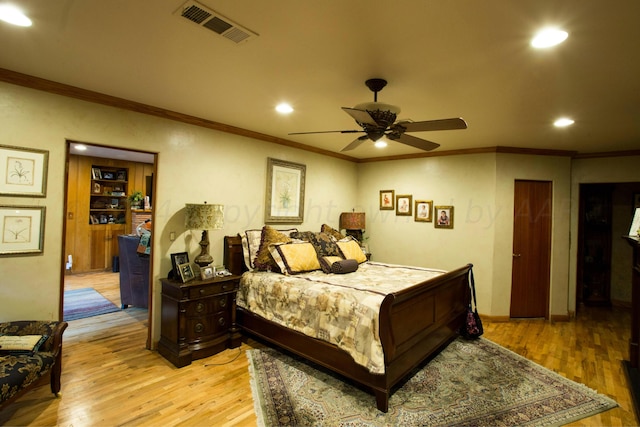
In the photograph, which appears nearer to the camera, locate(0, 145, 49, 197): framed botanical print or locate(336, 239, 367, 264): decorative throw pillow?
locate(0, 145, 49, 197): framed botanical print

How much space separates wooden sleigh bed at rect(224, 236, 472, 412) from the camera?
8.06 ft

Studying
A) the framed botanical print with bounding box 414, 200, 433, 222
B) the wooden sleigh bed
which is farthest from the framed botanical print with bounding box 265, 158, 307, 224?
the framed botanical print with bounding box 414, 200, 433, 222

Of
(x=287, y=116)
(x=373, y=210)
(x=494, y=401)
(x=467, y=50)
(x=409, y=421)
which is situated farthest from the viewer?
(x=373, y=210)

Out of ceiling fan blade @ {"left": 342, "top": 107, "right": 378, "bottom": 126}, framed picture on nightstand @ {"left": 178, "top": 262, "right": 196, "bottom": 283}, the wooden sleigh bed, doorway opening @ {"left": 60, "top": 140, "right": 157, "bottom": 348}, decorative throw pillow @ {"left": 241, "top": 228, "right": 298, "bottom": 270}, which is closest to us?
ceiling fan blade @ {"left": 342, "top": 107, "right": 378, "bottom": 126}

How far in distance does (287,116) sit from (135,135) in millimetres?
1562

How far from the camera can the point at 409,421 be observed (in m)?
2.33

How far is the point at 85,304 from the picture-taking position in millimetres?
4852

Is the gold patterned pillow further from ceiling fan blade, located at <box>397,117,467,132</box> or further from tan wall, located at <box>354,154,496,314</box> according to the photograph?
tan wall, located at <box>354,154,496,314</box>

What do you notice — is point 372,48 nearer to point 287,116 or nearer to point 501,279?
point 287,116

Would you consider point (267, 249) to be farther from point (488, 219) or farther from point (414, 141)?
point (488, 219)

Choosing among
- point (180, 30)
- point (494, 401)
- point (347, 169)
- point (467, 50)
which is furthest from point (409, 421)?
point (347, 169)

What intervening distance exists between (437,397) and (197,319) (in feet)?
7.57

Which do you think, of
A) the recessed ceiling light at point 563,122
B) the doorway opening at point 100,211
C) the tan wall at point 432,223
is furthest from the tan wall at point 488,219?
the doorway opening at point 100,211

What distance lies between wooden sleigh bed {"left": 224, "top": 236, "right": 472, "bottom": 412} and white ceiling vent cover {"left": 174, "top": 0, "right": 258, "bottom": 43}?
2.02 metres
